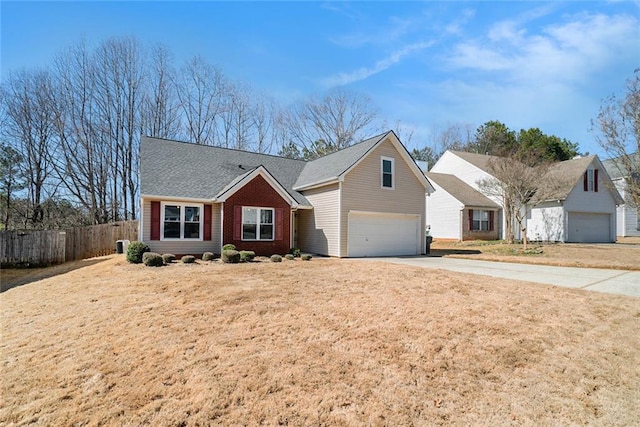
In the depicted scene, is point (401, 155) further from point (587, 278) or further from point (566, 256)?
point (587, 278)

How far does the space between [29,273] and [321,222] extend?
45.0 ft

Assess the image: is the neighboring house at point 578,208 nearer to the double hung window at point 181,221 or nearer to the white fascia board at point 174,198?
the white fascia board at point 174,198

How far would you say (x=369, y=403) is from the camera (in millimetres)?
3826

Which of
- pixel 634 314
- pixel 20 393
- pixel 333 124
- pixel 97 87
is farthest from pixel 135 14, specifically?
pixel 333 124

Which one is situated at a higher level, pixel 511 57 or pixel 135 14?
pixel 135 14

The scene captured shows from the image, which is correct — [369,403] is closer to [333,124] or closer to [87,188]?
[87,188]

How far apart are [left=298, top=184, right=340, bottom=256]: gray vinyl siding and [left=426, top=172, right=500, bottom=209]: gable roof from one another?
1333 cm

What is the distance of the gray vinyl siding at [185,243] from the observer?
14.1 meters

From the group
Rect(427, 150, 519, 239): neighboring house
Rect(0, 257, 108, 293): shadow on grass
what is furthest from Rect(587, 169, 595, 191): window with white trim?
Rect(0, 257, 108, 293): shadow on grass

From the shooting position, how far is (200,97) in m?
31.5

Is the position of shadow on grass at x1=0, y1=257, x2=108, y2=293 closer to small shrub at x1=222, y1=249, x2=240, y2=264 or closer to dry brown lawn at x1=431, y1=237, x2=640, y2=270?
small shrub at x1=222, y1=249, x2=240, y2=264

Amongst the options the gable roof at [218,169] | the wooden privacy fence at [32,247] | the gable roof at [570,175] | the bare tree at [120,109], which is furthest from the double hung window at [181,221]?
the gable roof at [570,175]

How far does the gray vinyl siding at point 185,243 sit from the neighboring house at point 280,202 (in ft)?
0.13

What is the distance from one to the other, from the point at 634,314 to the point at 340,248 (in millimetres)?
10992
